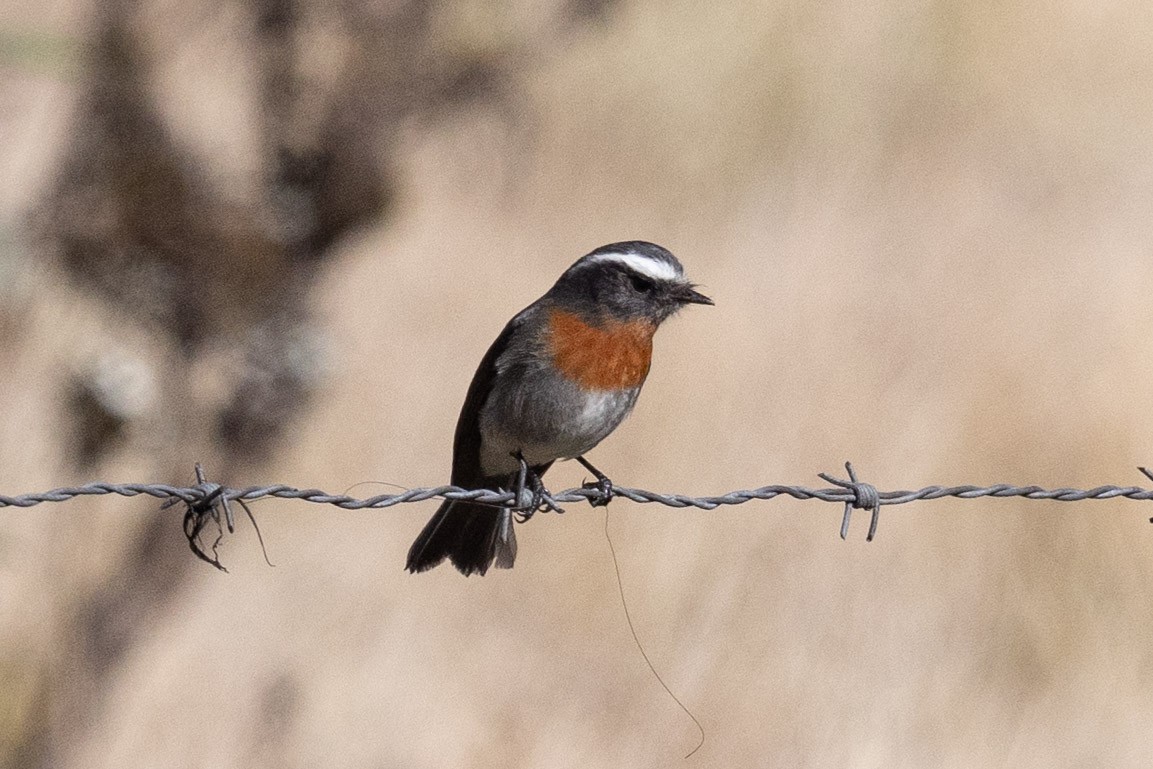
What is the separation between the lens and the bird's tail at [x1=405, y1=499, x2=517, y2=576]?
198 inches

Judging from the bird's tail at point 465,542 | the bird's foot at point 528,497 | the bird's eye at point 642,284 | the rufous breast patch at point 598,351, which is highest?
the bird's eye at point 642,284

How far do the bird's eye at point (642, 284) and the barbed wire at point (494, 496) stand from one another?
719 mm

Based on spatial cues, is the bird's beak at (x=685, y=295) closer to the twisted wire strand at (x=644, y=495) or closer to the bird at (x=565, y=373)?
the bird at (x=565, y=373)

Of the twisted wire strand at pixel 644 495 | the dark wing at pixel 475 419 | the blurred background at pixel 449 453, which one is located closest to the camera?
the twisted wire strand at pixel 644 495

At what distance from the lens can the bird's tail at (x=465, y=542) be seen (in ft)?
16.5

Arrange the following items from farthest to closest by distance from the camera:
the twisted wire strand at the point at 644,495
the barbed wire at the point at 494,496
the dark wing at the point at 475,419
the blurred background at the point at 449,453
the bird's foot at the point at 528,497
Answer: the blurred background at the point at 449,453 → the dark wing at the point at 475,419 → the bird's foot at the point at 528,497 → the twisted wire strand at the point at 644,495 → the barbed wire at the point at 494,496

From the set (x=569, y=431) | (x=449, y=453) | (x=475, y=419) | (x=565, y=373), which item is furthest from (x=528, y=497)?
(x=449, y=453)

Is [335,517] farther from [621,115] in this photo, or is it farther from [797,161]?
[621,115]

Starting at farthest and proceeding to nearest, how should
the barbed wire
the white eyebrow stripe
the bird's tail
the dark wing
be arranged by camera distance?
the dark wing, the white eyebrow stripe, the bird's tail, the barbed wire

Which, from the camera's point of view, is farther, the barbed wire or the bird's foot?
the bird's foot

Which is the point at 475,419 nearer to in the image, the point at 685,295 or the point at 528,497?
the point at 528,497

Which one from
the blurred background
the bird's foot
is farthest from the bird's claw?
the blurred background

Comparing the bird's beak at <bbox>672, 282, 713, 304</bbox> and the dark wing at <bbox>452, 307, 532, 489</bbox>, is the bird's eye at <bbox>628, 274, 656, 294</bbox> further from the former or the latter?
the dark wing at <bbox>452, 307, 532, 489</bbox>

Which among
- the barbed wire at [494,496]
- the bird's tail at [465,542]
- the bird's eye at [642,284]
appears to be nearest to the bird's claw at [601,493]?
the barbed wire at [494,496]
